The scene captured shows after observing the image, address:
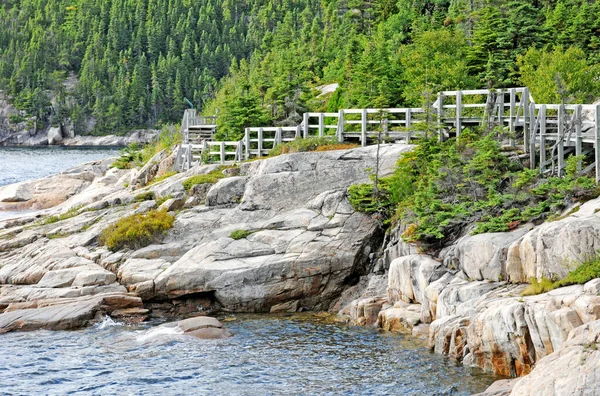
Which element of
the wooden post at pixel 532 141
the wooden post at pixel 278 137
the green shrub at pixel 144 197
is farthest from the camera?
the wooden post at pixel 278 137

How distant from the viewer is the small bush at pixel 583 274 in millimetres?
18156

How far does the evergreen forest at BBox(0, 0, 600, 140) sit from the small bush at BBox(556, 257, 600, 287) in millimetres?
8448

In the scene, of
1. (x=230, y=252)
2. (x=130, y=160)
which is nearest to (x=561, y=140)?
(x=230, y=252)

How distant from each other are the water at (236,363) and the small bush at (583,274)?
2.81 meters

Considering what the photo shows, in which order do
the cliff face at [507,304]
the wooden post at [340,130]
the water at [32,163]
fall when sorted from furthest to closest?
1. the water at [32,163]
2. the wooden post at [340,130]
3. the cliff face at [507,304]

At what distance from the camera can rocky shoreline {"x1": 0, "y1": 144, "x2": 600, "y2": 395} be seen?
18.8 m

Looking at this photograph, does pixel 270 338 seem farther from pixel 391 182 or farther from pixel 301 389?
pixel 391 182

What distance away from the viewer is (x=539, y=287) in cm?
1900

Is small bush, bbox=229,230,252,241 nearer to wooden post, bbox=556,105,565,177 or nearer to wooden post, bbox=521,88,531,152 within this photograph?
wooden post, bbox=521,88,531,152

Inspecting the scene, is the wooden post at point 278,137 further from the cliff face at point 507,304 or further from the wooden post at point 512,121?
the cliff face at point 507,304

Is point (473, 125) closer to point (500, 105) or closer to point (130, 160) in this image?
point (500, 105)

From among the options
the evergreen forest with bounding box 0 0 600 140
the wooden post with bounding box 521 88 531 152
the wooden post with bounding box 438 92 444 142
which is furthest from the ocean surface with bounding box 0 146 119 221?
the wooden post with bounding box 521 88 531 152

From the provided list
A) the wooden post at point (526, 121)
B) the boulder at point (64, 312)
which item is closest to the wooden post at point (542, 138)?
the wooden post at point (526, 121)

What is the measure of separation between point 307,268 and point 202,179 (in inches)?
295
